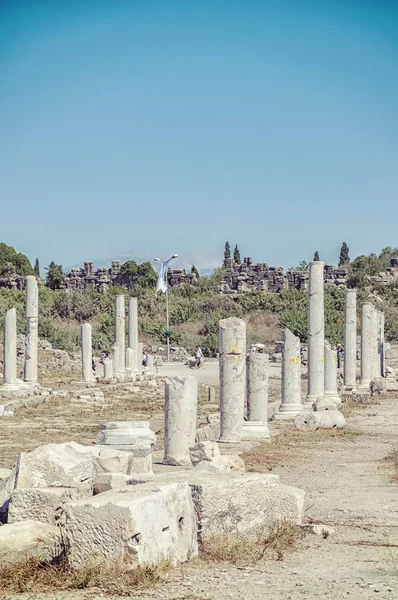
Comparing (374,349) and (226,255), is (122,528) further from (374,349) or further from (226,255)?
(226,255)

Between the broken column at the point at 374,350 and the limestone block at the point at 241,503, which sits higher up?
the broken column at the point at 374,350

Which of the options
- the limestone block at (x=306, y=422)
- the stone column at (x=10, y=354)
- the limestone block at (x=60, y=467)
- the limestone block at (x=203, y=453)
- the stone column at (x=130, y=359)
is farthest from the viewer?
the stone column at (x=130, y=359)

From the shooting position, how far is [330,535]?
897cm

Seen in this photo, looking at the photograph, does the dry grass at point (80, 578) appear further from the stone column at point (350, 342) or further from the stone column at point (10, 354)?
the stone column at point (350, 342)

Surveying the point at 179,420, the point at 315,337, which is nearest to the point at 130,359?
the point at 315,337

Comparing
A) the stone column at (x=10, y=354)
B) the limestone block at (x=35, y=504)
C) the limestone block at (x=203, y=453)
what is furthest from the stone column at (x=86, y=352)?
the limestone block at (x=35, y=504)

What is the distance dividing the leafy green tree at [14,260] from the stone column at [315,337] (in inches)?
2705

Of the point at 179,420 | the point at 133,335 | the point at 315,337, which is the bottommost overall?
the point at 179,420

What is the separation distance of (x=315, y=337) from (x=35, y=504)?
632 inches

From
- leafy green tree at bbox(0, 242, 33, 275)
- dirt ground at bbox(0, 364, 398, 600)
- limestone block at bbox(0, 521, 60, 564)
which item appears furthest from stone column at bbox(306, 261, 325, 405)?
leafy green tree at bbox(0, 242, 33, 275)

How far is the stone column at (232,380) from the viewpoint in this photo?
54.6 feet

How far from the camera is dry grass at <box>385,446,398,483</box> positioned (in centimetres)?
1266

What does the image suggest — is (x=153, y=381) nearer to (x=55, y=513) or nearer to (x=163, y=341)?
(x=163, y=341)

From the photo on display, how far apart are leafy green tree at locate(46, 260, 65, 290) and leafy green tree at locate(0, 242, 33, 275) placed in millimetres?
1782
